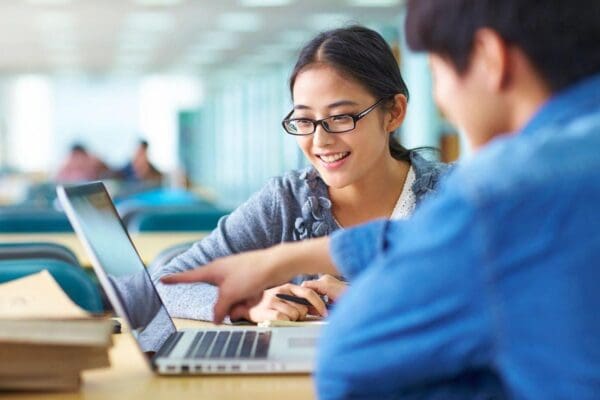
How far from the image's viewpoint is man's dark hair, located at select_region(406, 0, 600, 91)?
1052 millimetres

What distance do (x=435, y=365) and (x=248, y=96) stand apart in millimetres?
22818

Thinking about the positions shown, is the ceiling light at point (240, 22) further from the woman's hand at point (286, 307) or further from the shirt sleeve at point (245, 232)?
the woman's hand at point (286, 307)

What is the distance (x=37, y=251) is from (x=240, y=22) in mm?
10564

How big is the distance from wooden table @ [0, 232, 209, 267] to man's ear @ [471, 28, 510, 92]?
8.89ft

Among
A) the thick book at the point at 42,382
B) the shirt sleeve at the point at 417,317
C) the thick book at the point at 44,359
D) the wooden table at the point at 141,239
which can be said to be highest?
the shirt sleeve at the point at 417,317

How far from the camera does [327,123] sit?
90.7 inches

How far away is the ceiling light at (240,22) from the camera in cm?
1275

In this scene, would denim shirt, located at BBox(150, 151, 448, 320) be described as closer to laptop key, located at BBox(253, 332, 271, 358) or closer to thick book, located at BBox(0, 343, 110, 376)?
laptop key, located at BBox(253, 332, 271, 358)

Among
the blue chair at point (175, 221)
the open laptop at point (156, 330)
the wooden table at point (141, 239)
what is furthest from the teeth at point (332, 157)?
the blue chair at point (175, 221)

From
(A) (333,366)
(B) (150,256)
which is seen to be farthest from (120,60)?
(A) (333,366)

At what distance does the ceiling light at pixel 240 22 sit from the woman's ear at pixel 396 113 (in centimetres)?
1031

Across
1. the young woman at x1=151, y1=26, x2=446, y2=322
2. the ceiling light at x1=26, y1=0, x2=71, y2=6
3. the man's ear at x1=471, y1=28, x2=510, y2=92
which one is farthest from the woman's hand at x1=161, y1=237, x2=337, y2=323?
the ceiling light at x1=26, y1=0, x2=71, y2=6

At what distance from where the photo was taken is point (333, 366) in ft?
3.57

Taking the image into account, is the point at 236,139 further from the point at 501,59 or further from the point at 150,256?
the point at 501,59
